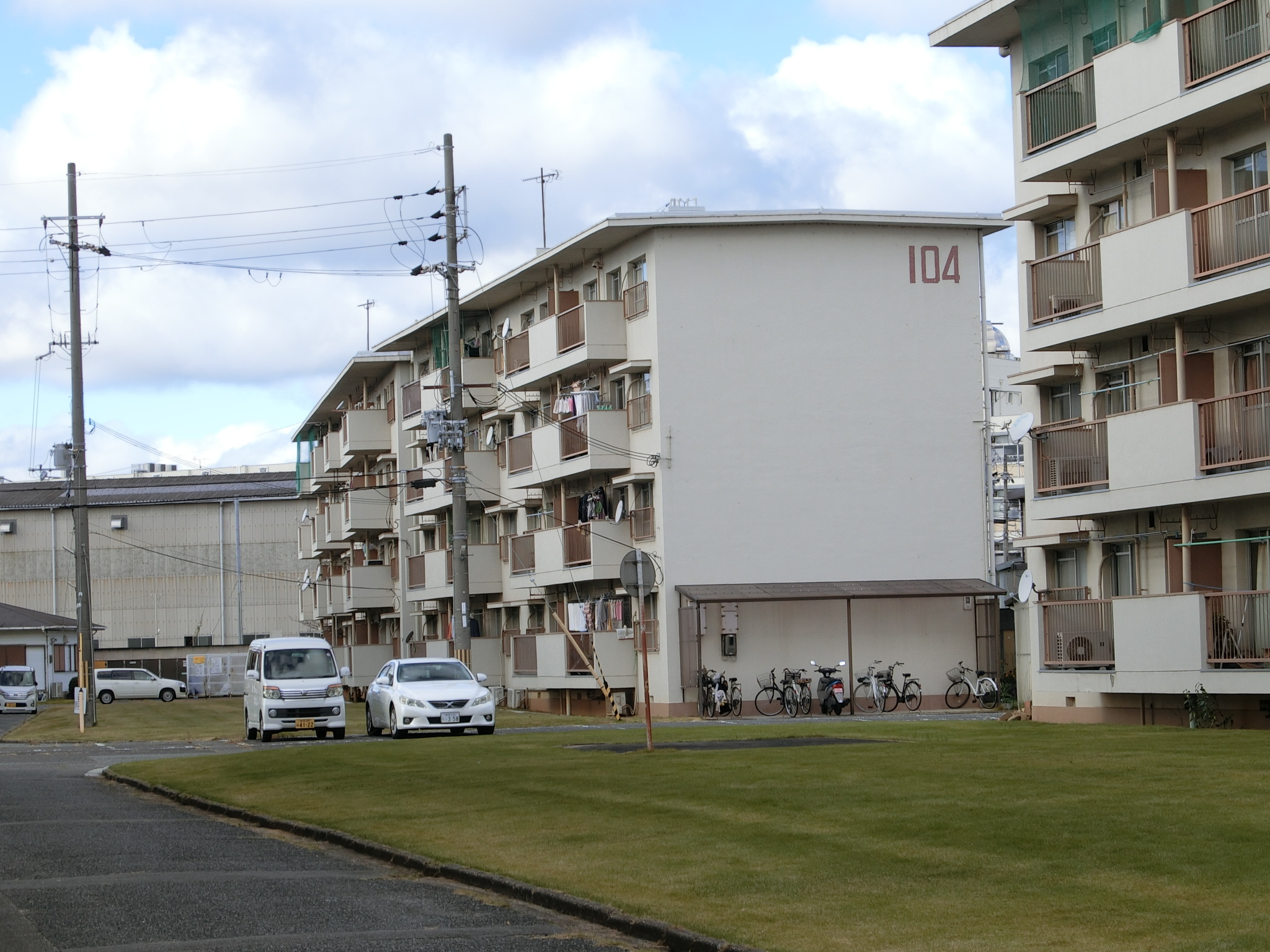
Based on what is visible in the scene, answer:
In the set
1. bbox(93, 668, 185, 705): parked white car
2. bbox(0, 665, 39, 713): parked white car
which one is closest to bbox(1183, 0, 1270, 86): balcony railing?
bbox(0, 665, 39, 713): parked white car

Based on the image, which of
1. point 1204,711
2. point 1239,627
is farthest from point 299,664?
point 1239,627

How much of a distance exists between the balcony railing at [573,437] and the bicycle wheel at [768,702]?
327 inches

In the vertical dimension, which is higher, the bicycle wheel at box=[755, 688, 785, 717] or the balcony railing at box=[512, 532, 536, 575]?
the balcony railing at box=[512, 532, 536, 575]

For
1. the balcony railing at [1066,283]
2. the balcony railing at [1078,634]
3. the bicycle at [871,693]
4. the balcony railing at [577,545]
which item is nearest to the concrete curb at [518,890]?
the balcony railing at [1078,634]

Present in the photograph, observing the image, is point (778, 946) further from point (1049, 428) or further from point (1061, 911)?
point (1049, 428)

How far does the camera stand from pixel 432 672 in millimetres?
34688

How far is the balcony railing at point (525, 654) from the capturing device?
49.2 m

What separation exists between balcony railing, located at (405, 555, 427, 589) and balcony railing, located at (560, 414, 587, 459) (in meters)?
13.8

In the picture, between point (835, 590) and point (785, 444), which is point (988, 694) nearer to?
point (835, 590)

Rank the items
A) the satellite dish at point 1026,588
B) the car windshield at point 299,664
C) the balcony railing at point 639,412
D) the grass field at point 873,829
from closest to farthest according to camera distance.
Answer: the grass field at point 873,829 → the satellite dish at point 1026,588 → the car windshield at point 299,664 → the balcony railing at point 639,412

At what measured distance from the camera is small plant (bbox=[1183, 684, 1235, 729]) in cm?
2569

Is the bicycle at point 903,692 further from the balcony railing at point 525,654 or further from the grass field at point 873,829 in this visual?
the grass field at point 873,829

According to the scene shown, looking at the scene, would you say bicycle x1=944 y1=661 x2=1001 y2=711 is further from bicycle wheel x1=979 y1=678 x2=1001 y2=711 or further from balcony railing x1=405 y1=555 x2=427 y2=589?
balcony railing x1=405 y1=555 x2=427 y2=589

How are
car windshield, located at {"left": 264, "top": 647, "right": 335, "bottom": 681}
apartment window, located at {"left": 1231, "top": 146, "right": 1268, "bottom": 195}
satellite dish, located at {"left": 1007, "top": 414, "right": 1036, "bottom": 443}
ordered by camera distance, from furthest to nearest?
1. car windshield, located at {"left": 264, "top": 647, "right": 335, "bottom": 681}
2. satellite dish, located at {"left": 1007, "top": 414, "right": 1036, "bottom": 443}
3. apartment window, located at {"left": 1231, "top": 146, "right": 1268, "bottom": 195}
